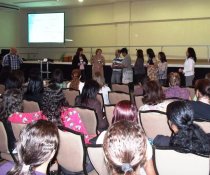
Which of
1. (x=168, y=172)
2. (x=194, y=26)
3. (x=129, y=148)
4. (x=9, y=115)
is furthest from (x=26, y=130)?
(x=194, y=26)

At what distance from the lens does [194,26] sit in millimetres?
12250

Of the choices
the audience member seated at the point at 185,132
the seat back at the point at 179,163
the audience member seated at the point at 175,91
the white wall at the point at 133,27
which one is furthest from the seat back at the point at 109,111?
the white wall at the point at 133,27

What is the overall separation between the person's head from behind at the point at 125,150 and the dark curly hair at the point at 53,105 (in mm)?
1823

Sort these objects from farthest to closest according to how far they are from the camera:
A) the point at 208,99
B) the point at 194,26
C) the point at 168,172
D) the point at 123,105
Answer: the point at 194,26 → the point at 208,99 → the point at 123,105 → the point at 168,172

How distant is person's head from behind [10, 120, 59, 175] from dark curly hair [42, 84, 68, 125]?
65.6 inches

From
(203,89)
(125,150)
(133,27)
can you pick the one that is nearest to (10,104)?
(203,89)

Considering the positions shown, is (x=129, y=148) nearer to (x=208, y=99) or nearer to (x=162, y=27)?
(x=208, y=99)

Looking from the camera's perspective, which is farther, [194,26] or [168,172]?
[194,26]

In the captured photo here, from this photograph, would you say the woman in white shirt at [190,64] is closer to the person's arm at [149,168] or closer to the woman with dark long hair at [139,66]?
the woman with dark long hair at [139,66]

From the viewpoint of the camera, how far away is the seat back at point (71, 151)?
256 centimetres

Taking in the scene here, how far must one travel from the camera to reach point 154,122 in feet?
11.3

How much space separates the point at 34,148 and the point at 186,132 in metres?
1.22

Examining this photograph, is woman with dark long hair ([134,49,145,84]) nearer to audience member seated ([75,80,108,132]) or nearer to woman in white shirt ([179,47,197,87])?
woman in white shirt ([179,47,197,87])

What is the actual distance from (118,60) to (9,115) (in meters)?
6.61
